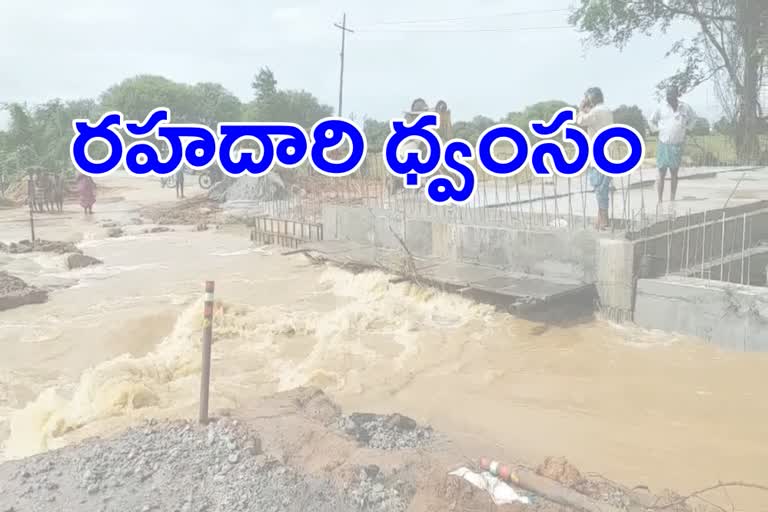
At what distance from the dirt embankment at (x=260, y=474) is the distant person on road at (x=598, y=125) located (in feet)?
13.4

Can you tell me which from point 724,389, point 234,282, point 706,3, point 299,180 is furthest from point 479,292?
point 706,3

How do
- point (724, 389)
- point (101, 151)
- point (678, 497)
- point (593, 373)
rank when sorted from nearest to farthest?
point (678, 497) < point (724, 389) < point (593, 373) < point (101, 151)

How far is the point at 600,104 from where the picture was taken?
7.55 metres

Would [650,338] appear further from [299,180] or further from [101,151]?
[101,151]

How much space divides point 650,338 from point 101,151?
118 ft

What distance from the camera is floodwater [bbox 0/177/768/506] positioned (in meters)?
4.84

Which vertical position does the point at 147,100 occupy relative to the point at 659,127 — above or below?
above

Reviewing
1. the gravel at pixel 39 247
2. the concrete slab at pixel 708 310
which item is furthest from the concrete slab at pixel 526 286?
the gravel at pixel 39 247

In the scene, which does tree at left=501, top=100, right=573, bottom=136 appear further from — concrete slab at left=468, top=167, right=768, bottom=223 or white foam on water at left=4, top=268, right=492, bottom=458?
white foam on water at left=4, top=268, right=492, bottom=458

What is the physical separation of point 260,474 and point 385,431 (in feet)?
3.12

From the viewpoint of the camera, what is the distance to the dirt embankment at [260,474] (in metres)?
3.35

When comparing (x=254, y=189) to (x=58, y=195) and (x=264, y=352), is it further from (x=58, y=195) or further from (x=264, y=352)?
(x=264, y=352)

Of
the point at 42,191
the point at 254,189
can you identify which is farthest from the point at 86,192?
the point at 254,189

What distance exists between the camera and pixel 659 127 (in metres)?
8.59
